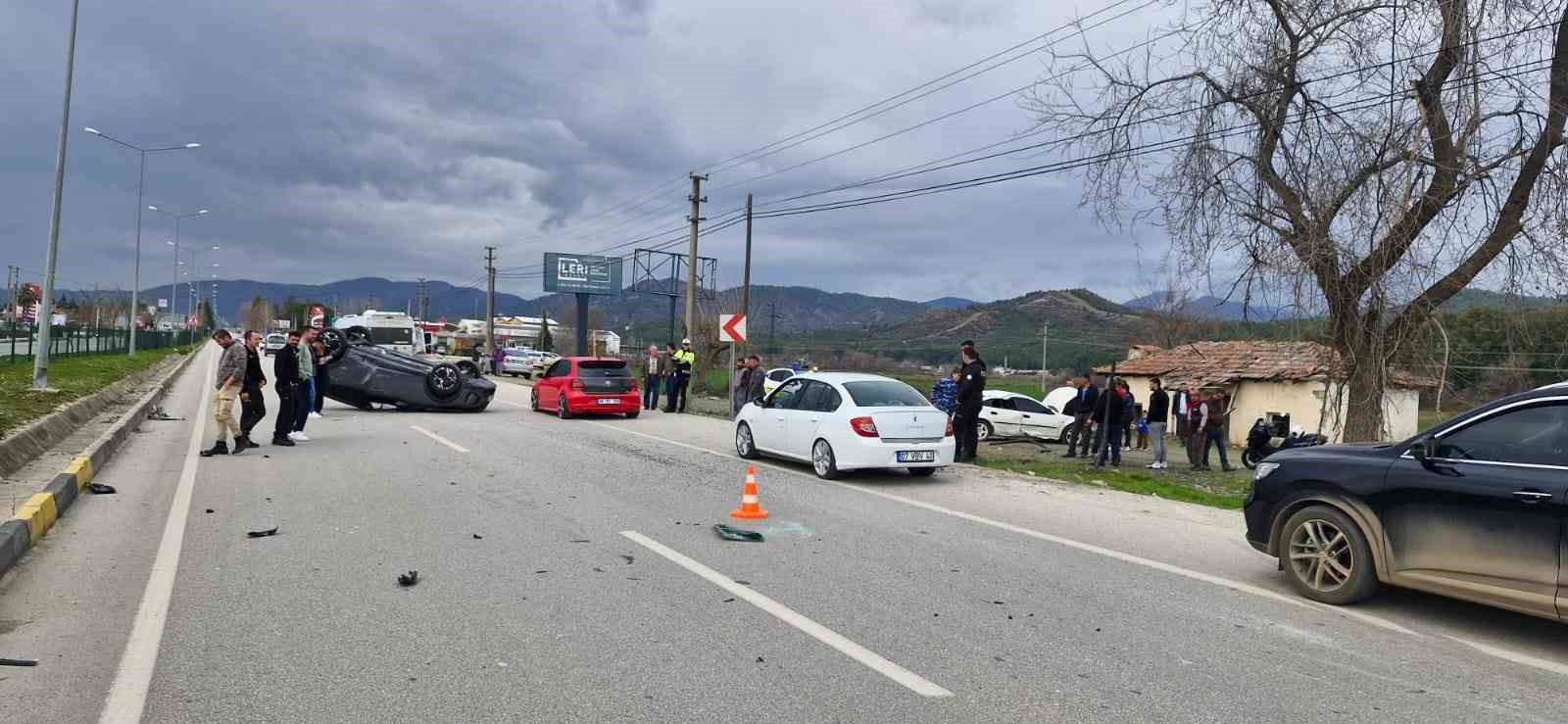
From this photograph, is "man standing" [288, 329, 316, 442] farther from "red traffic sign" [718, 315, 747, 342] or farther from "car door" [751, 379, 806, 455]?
"red traffic sign" [718, 315, 747, 342]

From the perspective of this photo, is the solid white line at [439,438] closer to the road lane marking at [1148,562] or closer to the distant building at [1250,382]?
the road lane marking at [1148,562]

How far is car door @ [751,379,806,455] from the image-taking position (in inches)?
532

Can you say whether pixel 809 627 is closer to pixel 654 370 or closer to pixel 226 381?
pixel 226 381

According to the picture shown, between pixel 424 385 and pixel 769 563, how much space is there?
1655 centimetres

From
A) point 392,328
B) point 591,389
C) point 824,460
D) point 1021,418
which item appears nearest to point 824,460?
point 824,460

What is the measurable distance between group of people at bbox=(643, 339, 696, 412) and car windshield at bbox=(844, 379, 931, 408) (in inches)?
493

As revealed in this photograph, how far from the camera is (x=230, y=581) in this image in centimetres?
647

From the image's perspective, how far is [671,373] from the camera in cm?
2556

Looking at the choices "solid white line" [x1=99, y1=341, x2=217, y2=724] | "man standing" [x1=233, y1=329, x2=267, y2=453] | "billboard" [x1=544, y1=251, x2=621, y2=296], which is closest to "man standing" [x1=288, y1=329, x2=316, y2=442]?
"man standing" [x1=233, y1=329, x2=267, y2=453]

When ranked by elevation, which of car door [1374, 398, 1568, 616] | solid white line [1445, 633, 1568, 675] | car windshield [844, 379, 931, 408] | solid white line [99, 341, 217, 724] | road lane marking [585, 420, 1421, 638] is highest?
car windshield [844, 379, 931, 408]

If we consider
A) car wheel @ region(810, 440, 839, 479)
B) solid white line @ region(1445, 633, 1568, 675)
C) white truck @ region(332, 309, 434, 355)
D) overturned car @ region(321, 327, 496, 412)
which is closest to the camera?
solid white line @ region(1445, 633, 1568, 675)

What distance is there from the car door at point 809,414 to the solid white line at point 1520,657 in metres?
7.62

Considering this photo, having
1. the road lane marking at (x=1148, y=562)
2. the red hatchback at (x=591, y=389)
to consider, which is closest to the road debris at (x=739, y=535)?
the road lane marking at (x=1148, y=562)

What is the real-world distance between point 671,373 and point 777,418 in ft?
40.1
